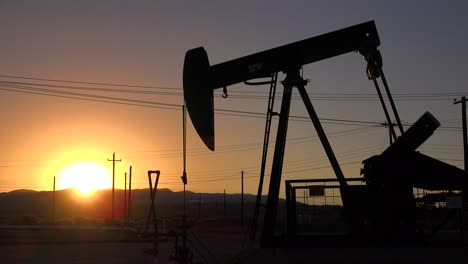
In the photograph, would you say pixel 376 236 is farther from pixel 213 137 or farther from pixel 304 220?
pixel 213 137

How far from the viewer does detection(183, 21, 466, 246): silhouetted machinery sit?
9.10 m

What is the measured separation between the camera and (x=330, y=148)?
1027 centimetres

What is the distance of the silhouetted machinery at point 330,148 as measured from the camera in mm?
9102

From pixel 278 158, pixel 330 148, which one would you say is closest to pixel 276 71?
pixel 278 158

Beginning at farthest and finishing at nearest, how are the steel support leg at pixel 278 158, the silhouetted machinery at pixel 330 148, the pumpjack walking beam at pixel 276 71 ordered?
the steel support leg at pixel 278 158, the pumpjack walking beam at pixel 276 71, the silhouetted machinery at pixel 330 148

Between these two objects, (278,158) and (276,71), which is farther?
(276,71)

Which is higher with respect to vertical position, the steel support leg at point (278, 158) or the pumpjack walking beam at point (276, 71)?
the pumpjack walking beam at point (276, 71)

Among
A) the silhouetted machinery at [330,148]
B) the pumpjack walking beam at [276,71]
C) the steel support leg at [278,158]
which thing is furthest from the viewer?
the steel support leg at [278,158]

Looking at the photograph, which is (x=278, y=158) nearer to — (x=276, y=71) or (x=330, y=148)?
(x=330, y=148)

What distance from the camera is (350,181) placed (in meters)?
9.75

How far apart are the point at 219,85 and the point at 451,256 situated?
16.2 ft

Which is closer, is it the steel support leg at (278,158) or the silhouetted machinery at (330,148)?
the silhouetted machinery at (330,148)

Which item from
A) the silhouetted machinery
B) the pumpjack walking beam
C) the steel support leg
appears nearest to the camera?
the silhouetted machinery

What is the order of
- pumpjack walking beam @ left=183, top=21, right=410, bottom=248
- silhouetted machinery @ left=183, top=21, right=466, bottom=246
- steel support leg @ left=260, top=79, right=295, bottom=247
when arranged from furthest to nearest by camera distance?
steel support leg @ left=260, top=79, right=295, bottom=247
pumpjack walking beam @ left=183, top=21, right=410, bottom=248
silhouetted machinery @ left=183, top=21, right=466, bottom=246
